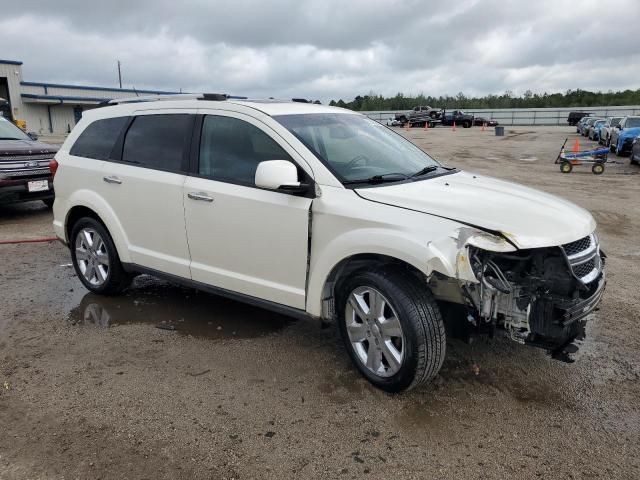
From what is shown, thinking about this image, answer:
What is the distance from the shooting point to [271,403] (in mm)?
3424

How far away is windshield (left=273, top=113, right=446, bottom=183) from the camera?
3854 millimetres

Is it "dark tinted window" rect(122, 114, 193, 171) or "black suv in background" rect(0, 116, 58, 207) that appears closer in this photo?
"dark tinted window" rect(122, 114, 193, 171)

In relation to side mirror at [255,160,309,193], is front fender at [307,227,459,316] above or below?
below

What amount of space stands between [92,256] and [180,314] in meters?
1.15

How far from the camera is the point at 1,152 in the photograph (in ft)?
28.4

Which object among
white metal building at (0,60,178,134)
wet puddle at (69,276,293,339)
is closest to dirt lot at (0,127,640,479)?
wet puddle at (69,276,293,339)

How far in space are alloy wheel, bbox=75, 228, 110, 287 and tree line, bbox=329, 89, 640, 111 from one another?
6563 cm

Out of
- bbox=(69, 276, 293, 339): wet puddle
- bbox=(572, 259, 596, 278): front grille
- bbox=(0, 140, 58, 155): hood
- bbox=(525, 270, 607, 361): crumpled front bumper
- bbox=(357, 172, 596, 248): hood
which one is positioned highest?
bbox=(357, 172, 596, 248): hood

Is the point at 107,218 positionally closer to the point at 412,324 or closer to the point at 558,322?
the point at 412,324

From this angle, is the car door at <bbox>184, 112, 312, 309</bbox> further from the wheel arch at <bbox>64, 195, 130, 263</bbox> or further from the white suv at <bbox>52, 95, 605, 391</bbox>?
the wheel arch at <bbox>64, 195, 130, 263</bbox>

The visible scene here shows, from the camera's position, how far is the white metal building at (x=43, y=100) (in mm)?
45469

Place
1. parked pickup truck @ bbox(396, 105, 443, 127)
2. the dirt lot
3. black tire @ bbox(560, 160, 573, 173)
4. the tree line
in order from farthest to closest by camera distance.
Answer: the tree line < parked pickup truck @ bbox(396, 105, 443, 127) < black tire @ bbox(560, 160, 573, 173) < the dirt lot

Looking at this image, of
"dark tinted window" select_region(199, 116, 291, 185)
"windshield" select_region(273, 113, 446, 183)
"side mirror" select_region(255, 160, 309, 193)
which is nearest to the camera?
"side mirror" select_region(255, 160, 309, 193)

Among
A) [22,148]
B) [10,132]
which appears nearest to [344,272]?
[22,148]
